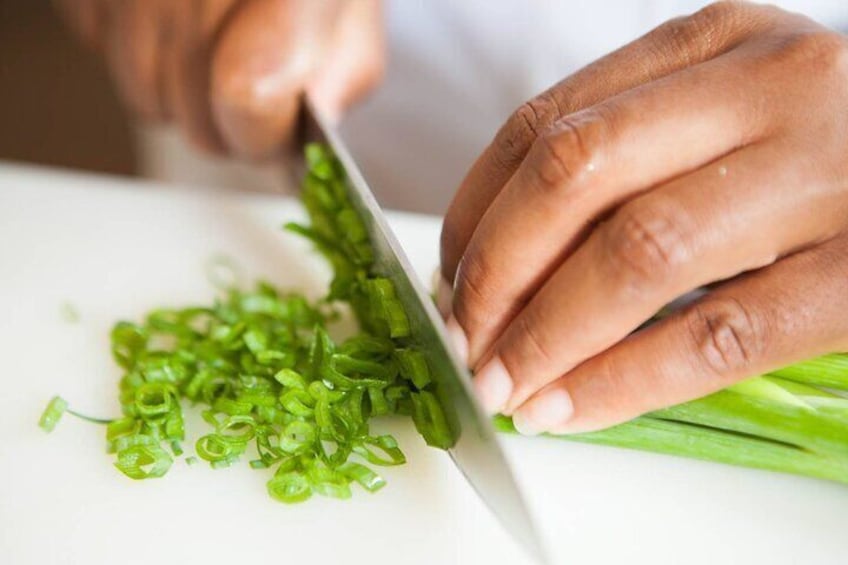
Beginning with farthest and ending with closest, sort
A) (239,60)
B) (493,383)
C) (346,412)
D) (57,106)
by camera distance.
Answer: (57,106) → (239,60) → (346,412) → (493,383)

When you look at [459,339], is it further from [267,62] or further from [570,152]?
[267,62]

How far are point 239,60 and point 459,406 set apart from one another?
1.00 metres

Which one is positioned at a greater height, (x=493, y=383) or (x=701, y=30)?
(x=701, y=30)

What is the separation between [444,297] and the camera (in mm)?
1322

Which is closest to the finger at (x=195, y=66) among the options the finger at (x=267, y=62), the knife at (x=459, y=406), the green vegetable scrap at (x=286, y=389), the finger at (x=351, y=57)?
the finger at (x=267, y=62)

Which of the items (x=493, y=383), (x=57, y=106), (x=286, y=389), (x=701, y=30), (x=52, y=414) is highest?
(x=701, y=30)

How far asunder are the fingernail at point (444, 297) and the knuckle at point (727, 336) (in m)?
0.32

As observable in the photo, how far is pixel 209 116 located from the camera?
2109 millimetres

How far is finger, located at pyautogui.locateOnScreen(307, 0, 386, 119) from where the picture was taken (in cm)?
198

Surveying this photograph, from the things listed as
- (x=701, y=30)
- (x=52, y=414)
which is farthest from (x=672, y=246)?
(x=52, y=414)

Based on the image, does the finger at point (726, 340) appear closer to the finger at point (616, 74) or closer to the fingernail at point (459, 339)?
the fingernail at point (459, 339)

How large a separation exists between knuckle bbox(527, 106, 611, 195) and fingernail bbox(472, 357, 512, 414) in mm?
216

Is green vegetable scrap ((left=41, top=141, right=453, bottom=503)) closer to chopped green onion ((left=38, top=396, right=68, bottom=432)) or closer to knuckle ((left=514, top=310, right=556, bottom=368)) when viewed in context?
chopped green onion ((left=38, top=396, right=68, bottom=432))

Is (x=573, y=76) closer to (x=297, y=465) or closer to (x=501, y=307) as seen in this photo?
(x=501, y=307)
